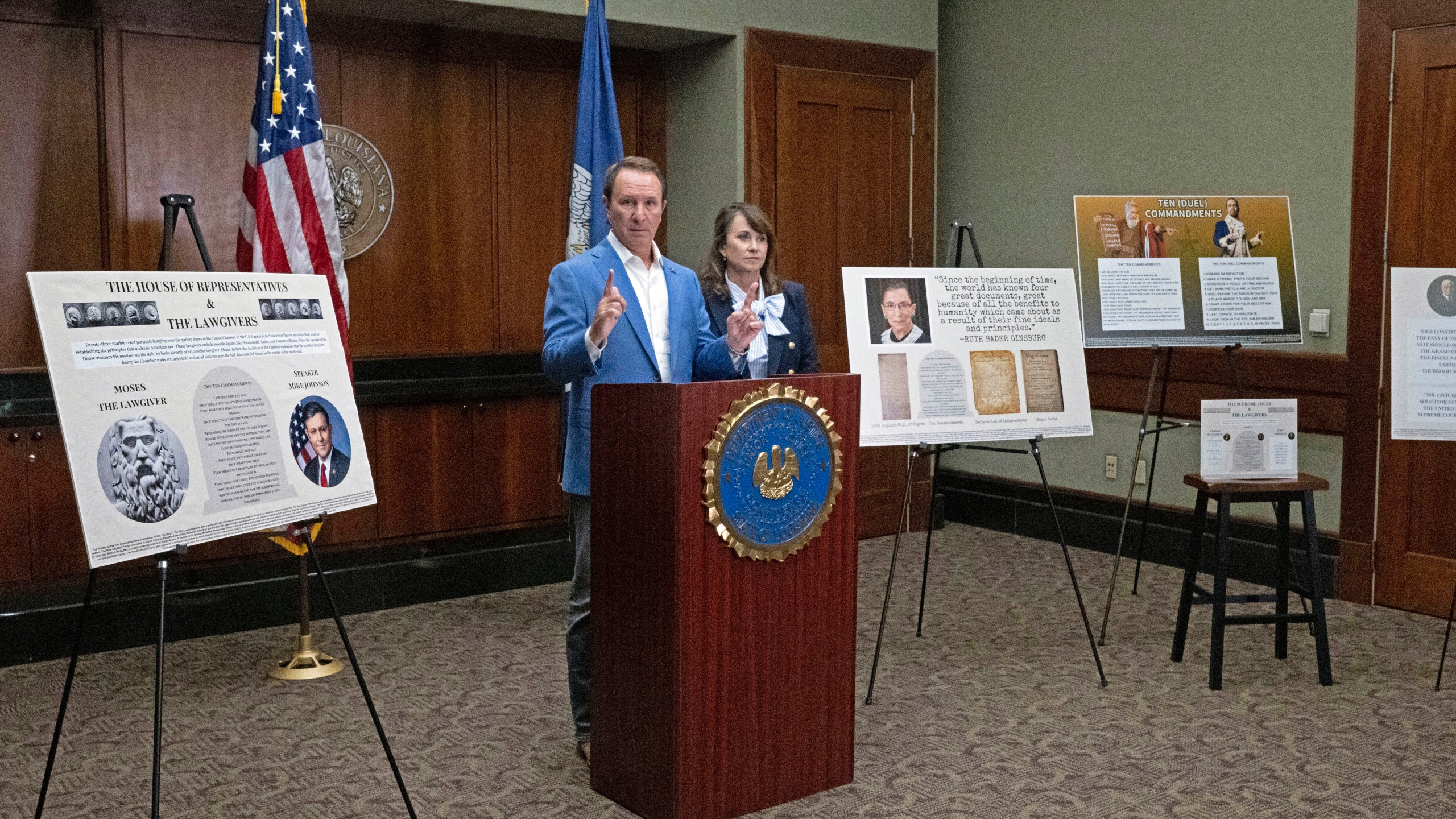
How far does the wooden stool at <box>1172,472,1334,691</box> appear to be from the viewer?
4027 mm

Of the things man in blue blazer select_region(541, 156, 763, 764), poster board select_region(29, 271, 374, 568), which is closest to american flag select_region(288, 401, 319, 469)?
poster board select_region(29, 271, 374, 568)

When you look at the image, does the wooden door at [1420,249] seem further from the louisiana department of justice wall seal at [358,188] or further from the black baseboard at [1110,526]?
the louisiana department of justice wall seal at [358,188]

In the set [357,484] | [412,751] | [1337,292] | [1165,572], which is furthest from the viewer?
[1165,572]

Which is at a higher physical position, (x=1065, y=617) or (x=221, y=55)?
(x=221, y=55)

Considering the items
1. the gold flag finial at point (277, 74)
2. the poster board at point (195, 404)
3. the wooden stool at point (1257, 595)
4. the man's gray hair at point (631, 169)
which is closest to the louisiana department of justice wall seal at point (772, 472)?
the man's gray hair at point (631, 169)

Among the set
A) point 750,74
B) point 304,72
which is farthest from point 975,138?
point 304,72

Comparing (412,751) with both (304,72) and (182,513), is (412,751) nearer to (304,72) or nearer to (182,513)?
(182,513)

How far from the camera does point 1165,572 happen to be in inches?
221

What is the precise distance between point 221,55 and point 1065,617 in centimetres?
389

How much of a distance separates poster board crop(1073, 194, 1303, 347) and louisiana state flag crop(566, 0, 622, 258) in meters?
1.86

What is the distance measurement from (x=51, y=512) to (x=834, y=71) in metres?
3.92

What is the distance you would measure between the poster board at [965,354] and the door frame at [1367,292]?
5.21ft

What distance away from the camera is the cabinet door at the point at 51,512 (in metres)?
4.39

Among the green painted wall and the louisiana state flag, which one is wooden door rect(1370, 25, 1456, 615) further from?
the louisiana state flag
